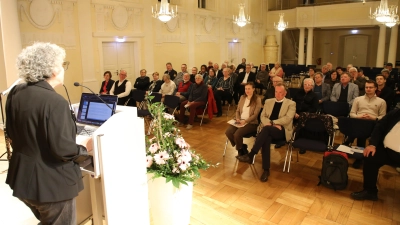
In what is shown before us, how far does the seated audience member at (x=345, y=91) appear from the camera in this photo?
237 inches

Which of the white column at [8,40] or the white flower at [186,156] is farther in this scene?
the white column at [8,40]

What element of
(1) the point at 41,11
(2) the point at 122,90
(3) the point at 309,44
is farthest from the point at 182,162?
(3) the point at 309,44

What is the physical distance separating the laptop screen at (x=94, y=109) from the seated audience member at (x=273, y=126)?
2.11 meters

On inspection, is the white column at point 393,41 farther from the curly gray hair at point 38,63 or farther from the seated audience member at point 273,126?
the curly gray hair at point 38,63

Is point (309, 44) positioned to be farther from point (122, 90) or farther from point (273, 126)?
point (273, 126)

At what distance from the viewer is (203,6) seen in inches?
516

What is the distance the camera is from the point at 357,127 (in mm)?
4277

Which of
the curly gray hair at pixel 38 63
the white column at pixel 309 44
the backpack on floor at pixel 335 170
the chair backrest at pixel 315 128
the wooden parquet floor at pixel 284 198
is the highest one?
the white column at pixel 309 44

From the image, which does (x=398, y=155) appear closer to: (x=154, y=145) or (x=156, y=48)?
(x=154, y=145)

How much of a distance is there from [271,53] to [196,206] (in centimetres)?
1421

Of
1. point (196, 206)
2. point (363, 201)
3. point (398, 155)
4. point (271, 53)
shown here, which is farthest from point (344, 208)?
point (271, 53)

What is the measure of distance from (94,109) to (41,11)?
17.8ft

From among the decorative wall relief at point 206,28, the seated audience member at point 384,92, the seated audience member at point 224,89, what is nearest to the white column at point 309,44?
the decorative wall relief at point 206,28

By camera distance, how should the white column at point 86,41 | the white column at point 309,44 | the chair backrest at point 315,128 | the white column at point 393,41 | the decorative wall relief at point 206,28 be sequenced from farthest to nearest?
1. the white column at point 309,44
2. the white column at point 393,41
3. the decorative wall relief at point 206,28
4. the white column at point 86,41
5. the chair backrest at point 315,128
